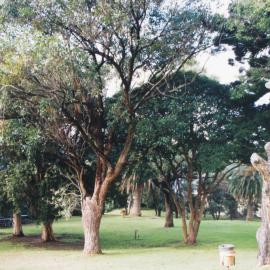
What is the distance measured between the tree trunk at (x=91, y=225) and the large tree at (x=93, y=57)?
0.04 metres

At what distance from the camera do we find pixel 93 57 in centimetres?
1936

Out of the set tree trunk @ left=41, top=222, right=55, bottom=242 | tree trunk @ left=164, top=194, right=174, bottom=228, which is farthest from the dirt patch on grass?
tree trunk @ left=164, top=194, right=174, bottom=228

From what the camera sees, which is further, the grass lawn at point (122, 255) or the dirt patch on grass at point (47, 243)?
the dirt patch on grass at point (47, 243)

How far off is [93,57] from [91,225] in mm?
7449

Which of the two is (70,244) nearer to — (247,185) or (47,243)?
(47,243)

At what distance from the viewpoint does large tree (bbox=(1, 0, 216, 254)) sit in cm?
1753

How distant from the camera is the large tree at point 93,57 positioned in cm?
1753

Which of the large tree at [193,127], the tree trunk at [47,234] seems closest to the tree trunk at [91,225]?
the large tree at [193,127]

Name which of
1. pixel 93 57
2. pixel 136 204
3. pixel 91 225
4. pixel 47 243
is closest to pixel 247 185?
pixel 136 204

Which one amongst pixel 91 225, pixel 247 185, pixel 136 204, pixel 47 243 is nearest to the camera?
pixel 91 225

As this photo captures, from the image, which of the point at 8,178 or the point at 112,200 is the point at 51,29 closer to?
the point at 8,178

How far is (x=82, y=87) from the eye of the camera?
1889 centimetres

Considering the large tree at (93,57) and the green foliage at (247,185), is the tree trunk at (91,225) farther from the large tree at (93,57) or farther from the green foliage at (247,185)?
the green foliage at (247,185)

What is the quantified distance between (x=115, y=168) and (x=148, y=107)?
402 cm
